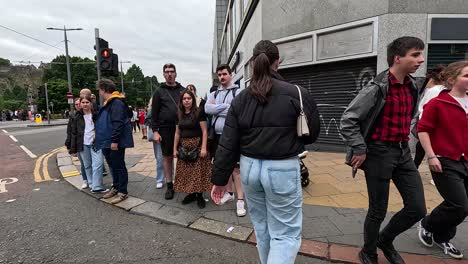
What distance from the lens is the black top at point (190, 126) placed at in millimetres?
4215

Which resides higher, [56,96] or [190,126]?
[56,96]

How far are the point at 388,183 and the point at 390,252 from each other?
68 cm

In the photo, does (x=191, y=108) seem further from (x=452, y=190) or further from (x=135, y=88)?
(x=135, y=88)

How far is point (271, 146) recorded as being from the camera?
1942mm

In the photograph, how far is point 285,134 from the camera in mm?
1961

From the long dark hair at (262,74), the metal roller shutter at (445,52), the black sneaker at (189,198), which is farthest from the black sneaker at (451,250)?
A: the metal roller shutter at (445,52)

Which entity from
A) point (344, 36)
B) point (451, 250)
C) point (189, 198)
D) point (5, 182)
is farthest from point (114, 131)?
point (344, 36)

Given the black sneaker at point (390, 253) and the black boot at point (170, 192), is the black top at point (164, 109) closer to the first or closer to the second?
the black boot at point (170, 192)

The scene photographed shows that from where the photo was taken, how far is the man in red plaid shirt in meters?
2.36

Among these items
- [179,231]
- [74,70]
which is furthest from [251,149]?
[74,70]

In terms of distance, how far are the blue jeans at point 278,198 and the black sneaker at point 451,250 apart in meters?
1.80

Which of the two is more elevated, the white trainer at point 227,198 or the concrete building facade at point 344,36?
the concrete building facade at point 344,36

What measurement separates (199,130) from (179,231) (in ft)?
4.58

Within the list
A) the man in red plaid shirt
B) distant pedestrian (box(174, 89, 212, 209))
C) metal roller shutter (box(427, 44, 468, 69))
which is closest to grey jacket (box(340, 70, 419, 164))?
the man in red plaid shirt
